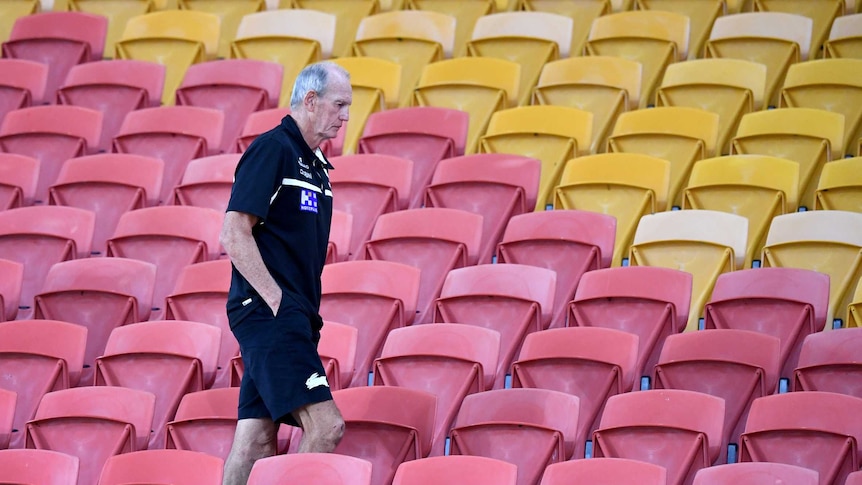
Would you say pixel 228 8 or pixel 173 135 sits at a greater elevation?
pixel 228 8

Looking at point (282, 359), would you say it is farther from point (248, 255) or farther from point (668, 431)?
point (668, 431)

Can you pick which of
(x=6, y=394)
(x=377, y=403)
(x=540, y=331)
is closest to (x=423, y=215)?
(x=540, y=331)

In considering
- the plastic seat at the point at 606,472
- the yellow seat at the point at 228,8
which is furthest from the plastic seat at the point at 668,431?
the yellow seat at the point at 228,8

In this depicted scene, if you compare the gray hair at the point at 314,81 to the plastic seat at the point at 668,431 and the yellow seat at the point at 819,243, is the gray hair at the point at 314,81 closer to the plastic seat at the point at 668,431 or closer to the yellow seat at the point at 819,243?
the plastic seat at the point at 668,431

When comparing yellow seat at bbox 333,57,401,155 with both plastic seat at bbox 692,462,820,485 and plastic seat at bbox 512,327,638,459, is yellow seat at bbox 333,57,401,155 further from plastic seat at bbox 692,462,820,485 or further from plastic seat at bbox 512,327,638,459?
plastic seat at bbox 692,462,820,485

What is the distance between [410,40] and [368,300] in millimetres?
2233

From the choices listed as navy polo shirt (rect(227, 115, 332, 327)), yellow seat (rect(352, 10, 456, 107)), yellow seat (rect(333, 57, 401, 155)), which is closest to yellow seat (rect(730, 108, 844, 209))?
Result: yellow seat (rect(333, 57, 401, 155))

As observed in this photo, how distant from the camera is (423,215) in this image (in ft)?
15.3

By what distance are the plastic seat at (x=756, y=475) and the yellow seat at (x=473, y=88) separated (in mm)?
2652

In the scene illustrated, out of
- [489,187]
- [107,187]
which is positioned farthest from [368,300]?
[107,187]

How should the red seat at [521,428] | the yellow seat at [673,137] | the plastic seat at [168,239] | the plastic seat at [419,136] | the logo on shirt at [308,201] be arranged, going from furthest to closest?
the plastic seat at [419,136] → the yellow seat at [673,137] → the plastic seat at [168,239] → the red seat at [521,428] → the logo on shirt at [308,201]

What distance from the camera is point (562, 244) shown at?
179 inches

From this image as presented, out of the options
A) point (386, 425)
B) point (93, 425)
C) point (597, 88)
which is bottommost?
point (93, 425)

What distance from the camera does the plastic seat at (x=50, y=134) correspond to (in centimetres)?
546
